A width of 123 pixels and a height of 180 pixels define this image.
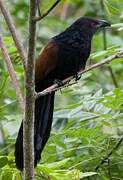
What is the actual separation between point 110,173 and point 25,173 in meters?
0.52

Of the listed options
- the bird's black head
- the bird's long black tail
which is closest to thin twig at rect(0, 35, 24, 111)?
the bird's long black tail

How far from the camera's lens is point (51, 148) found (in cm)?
197

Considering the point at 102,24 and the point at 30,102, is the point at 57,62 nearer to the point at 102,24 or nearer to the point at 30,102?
the point at 102,24

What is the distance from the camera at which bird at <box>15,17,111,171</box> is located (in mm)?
1868

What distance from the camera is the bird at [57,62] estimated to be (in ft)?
6.13

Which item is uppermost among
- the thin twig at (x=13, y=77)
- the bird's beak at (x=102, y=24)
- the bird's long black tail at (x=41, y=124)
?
the thin twig at (x=13, y=77)

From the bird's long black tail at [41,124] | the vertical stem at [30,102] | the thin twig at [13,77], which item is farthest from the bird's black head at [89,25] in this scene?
the vertical stem at [30,102]

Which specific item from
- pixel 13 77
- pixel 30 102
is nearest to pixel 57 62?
pixel 13 77

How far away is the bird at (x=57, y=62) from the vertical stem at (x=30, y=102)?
0.31 metres

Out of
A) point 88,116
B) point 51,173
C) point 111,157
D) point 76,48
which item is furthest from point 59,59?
point 51,173

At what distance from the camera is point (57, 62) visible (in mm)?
2061

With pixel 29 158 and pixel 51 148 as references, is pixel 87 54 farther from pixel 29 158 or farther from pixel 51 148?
pixel 29 158

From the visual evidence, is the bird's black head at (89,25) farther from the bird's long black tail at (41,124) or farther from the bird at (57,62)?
the bird's long black tail at (41,124)

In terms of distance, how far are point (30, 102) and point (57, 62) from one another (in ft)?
2.07
